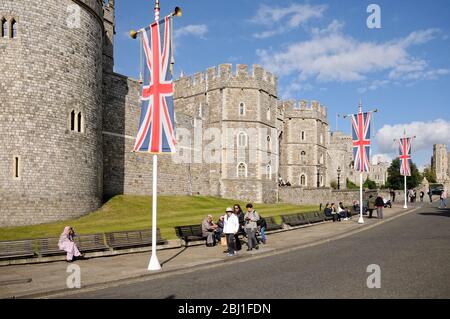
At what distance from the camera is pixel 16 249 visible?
12633 millimetres

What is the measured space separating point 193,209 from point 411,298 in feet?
81.4

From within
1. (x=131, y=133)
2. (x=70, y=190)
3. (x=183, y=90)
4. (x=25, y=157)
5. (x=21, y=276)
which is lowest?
(x=21, y=276)

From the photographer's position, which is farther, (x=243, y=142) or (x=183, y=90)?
(x=183, y=90)

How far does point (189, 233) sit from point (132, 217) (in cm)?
1029

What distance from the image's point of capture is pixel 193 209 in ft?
104

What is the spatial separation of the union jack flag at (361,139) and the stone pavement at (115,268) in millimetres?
8364

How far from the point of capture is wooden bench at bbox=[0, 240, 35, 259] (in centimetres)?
1242

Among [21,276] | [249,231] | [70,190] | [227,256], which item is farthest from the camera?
[70,190]

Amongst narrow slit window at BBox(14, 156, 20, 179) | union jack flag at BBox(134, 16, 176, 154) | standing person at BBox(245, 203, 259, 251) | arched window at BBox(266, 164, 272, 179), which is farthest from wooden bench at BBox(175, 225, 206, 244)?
arched window at BBox(266, 164, 272, 179)

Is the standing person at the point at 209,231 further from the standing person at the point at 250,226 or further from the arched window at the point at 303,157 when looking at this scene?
the arched window at the point at 303,157

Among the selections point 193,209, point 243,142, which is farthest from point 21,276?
point 243,142

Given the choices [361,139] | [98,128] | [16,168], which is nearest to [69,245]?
[16,168]

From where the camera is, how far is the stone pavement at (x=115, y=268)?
374 inches
